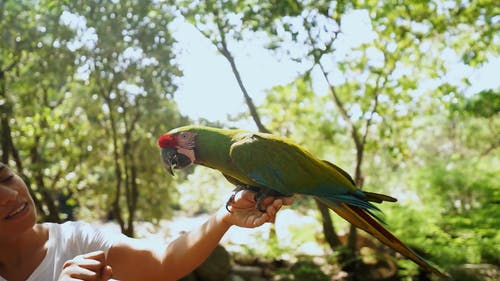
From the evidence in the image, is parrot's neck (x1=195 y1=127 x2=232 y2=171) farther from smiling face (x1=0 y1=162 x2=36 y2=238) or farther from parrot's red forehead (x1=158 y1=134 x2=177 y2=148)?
smiling face (x1=0 y1=162 x2=36 y2=238)

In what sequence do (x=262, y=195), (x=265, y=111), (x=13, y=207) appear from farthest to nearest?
(x=265, y=111), (x=262, y=195), (x=13, y=207)

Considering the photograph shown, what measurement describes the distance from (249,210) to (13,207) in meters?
0.43

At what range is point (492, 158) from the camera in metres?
4.44

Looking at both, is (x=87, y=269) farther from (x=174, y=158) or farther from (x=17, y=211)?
(x=174, y=158)

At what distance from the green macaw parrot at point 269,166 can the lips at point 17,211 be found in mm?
319

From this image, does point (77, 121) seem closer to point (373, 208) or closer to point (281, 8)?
point (281, 8)

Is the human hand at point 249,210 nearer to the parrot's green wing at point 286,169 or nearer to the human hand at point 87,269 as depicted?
the parrot's green wing at point 286,169

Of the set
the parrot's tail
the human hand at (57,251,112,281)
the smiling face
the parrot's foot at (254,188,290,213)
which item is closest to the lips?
the smiling face

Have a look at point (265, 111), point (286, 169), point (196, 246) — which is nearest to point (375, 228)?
point (286, 169)

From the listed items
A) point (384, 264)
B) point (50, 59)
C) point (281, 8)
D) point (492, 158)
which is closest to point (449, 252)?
point (384, 264)

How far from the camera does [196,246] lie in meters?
0.84

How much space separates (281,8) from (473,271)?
8.05 ft

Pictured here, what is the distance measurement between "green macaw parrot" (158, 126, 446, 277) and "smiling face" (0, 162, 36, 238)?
0.31 meters

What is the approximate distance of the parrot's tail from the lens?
74cm
